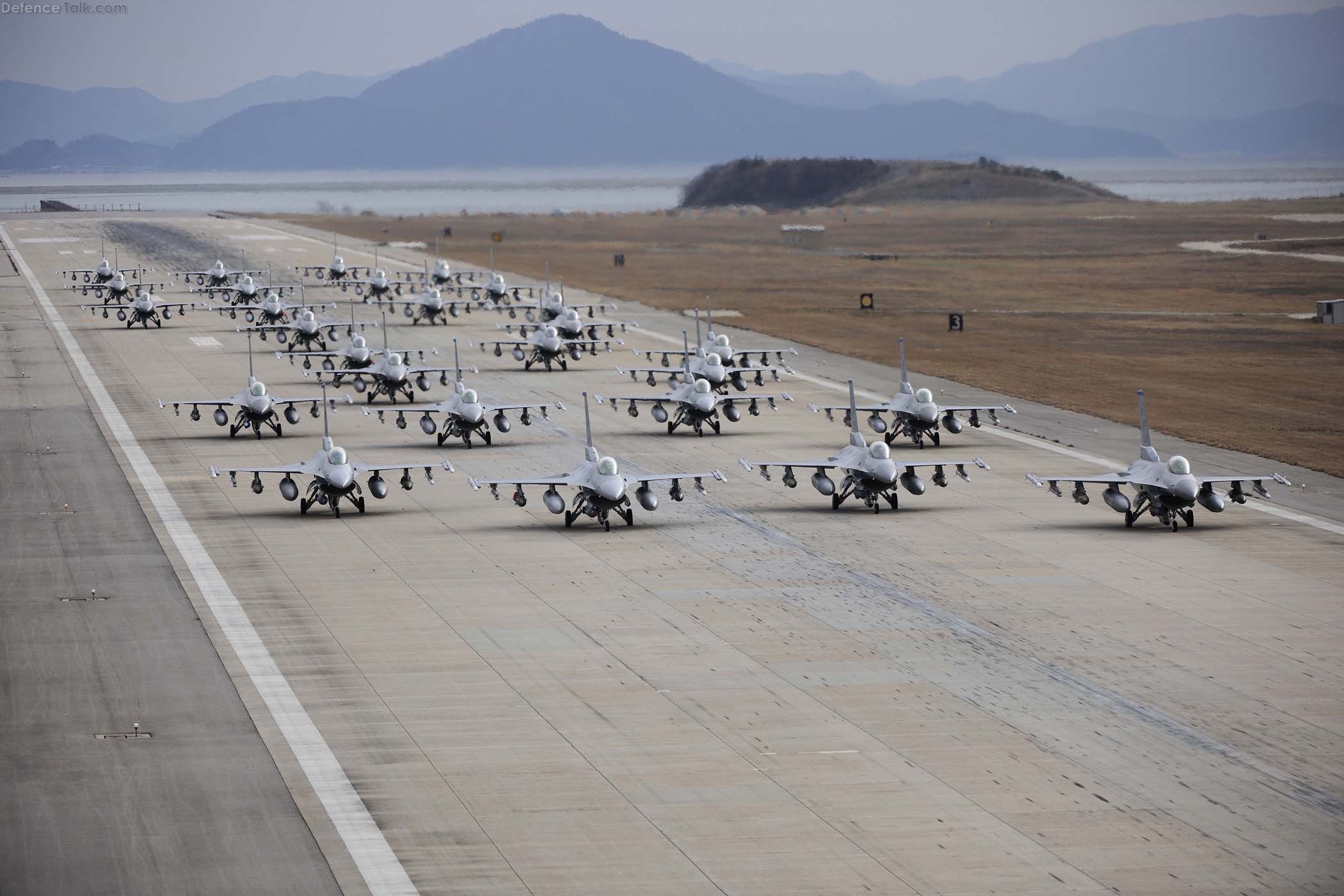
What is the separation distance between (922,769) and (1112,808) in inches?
144

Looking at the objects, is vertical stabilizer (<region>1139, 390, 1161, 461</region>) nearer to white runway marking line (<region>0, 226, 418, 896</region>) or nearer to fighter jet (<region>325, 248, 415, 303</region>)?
white runway marking line (<region>0, 226, 418, 896</region>)

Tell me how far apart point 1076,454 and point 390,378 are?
101 feet

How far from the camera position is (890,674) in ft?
127

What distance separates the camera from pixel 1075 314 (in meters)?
125

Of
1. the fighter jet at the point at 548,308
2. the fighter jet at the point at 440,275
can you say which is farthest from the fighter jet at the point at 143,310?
the fighter jet at the point at 548,308

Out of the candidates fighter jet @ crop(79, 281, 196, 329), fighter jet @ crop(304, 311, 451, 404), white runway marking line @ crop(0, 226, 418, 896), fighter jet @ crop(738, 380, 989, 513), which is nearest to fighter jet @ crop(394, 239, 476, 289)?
fighter jet @ crop(79, 281, 196, 329)

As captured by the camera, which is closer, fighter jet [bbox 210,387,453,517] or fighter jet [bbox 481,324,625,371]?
fighter jet [bbox 210,387,453,517]

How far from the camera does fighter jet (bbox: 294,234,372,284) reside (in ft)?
479

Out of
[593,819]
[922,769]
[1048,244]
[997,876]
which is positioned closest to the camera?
[997,876]

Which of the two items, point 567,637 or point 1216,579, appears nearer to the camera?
point 567,637

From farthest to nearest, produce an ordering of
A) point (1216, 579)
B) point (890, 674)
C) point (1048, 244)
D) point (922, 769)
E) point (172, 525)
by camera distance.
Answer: point (1048, 244)
point (172, 525)
point (1216, 579)
point (890, 674)
point (922, 769)

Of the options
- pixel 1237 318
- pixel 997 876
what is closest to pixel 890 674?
pixel 997 876

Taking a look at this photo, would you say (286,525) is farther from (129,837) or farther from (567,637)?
(129,837)

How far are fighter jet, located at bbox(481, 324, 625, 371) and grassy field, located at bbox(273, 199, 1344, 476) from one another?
15694 millimetres
